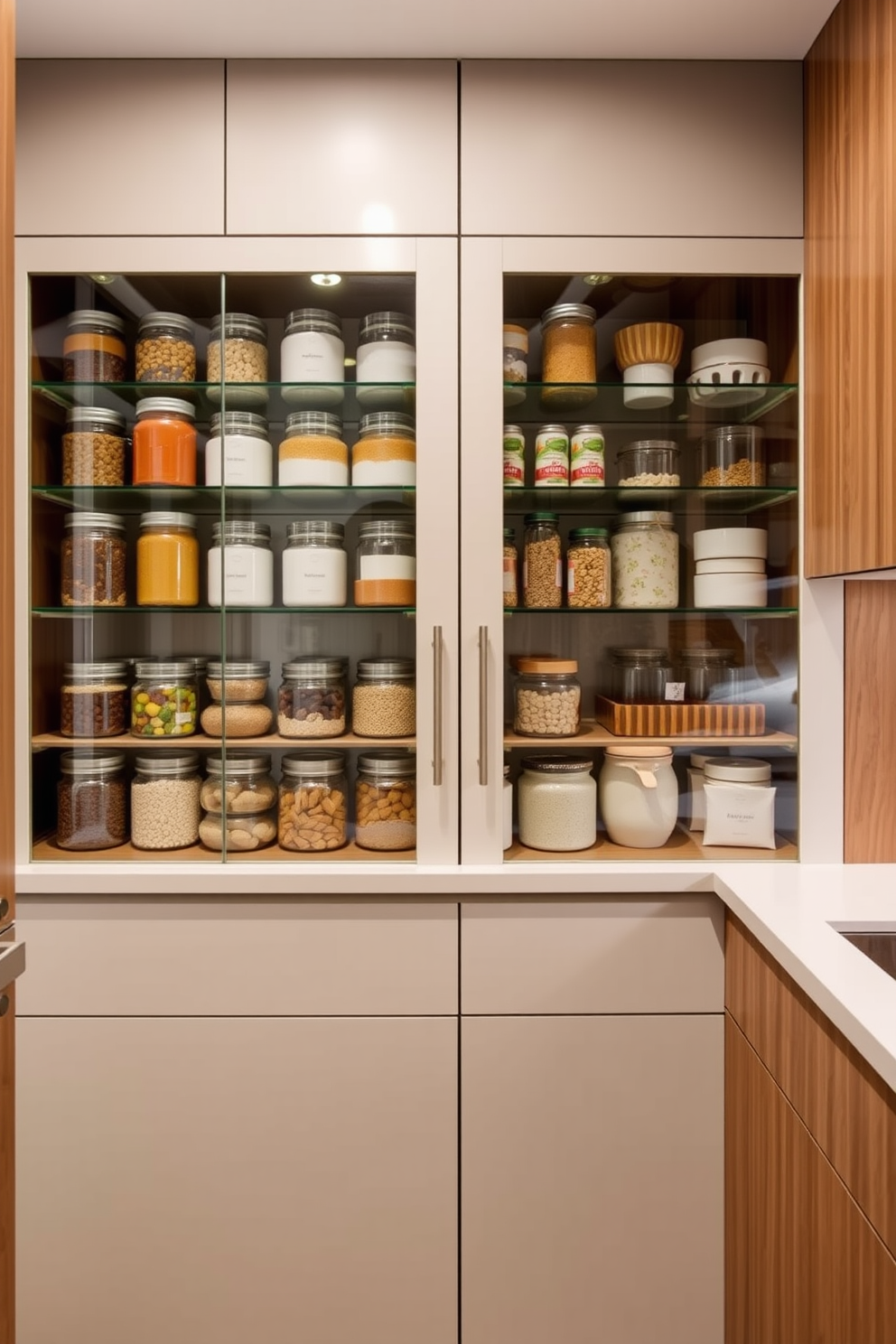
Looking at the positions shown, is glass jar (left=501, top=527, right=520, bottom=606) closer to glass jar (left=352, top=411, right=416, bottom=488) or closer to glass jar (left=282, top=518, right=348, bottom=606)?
glass jar (left=352, top=411, right=416, bottom=488)

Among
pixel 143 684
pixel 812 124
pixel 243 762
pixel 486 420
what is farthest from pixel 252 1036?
pixel 812 124

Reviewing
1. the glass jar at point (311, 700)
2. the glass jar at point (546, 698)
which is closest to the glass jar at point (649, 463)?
the glass jar at point (546, 698)

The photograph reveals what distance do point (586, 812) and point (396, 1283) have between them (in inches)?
39.9

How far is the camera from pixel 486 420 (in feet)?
5.76

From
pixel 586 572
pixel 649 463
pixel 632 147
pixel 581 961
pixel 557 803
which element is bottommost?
pixel 581 961

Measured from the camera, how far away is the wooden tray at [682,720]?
185cm

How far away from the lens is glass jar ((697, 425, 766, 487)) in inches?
72.7

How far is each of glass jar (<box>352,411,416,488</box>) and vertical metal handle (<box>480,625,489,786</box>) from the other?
0.36 meters

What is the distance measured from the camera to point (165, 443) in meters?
1.83

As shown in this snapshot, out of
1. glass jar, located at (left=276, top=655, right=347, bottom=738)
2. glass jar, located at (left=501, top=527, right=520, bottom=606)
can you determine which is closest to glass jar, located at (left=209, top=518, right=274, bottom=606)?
glass jar, located at (left=276, top=655, right=347, bottom=738)

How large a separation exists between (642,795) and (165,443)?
4.13 feet

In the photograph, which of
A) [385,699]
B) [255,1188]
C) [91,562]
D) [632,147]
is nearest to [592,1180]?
[255,1188]

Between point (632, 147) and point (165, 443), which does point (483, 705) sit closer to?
point (165, 443)

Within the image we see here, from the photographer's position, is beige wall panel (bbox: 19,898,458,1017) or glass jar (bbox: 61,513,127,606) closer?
beige wall panel (bbox: 19,898,458,1017)
